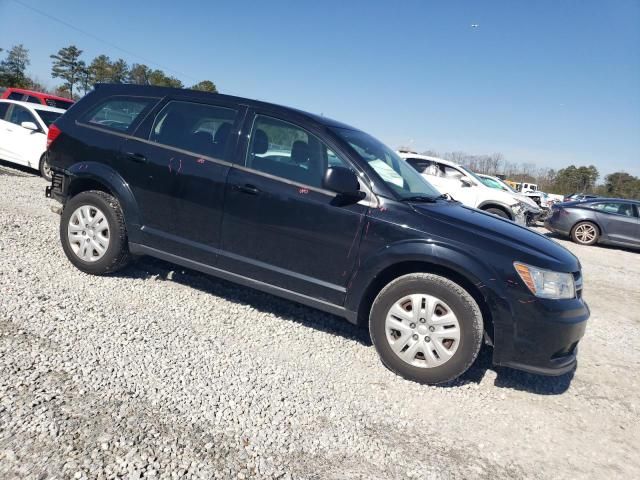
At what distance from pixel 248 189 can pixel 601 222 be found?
12.6 metres

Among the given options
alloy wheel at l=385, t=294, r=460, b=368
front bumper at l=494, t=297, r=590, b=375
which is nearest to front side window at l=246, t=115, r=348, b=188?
alloy wheel at l=385, t=294, r=460, b=368

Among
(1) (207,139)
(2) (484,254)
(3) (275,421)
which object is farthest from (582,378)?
(1) (207,139)

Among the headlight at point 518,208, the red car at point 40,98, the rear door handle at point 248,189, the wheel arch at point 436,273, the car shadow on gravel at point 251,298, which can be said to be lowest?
the car shadow on gravel at point 251,298

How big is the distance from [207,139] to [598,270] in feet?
27.0

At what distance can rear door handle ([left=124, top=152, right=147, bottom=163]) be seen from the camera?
14.2 feet

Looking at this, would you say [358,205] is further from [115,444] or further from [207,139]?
[115,444]

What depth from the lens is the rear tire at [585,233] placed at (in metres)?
13.3

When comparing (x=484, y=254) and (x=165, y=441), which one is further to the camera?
Result: (x=484, y=254)

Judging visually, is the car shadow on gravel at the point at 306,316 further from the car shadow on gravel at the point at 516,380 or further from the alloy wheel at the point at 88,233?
the alloy wheel at the point at 88,233

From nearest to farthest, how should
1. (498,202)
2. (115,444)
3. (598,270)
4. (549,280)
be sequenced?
(115,444), (549,280), (598,270), (498,202)

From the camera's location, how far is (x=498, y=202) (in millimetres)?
11445

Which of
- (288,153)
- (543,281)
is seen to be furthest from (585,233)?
(288,153)

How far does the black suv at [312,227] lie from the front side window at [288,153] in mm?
10

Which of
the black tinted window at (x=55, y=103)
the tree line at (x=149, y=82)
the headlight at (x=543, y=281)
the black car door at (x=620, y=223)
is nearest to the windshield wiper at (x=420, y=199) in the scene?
the headlight at (x=543, y=281)
